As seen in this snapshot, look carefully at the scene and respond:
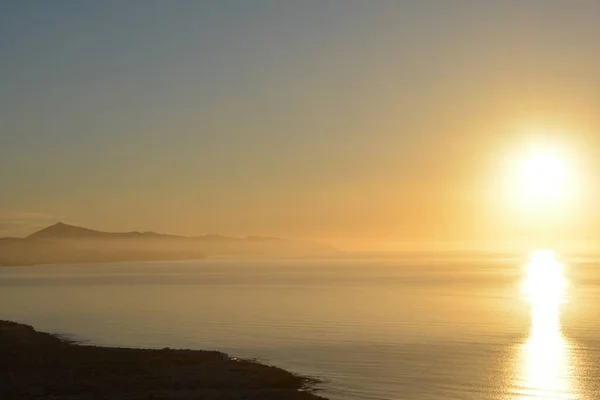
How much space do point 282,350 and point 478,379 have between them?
15992 mm

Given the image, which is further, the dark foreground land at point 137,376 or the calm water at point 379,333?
the calm water at point 379,333

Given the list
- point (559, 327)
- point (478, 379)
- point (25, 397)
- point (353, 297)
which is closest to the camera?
point (25, 397)

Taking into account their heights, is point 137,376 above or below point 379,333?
below

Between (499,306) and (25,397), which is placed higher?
(499,306)

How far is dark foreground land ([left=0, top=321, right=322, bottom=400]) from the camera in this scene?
31906 mm

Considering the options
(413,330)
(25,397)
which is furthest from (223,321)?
(25,397)

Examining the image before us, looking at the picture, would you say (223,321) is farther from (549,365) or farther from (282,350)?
(549,365)

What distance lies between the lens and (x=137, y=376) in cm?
3541

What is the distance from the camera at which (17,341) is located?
49.0m

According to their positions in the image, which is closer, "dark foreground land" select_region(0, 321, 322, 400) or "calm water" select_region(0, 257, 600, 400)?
"dark foreground land" select_region(0, 321, 322, 400)

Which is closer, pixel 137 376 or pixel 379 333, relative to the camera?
pixel 137 376

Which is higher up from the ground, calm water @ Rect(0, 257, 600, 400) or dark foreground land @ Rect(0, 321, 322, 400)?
calm water @ Rect(0, 257, 600, 400)

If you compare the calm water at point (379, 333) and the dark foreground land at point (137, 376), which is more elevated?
the calm water at point (379, 333)

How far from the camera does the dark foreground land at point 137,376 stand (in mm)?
31906
